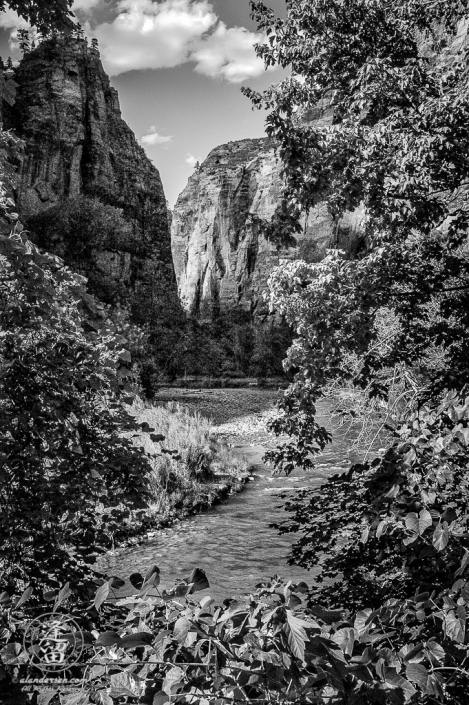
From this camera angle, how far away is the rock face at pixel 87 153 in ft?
180

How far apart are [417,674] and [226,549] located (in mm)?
7457

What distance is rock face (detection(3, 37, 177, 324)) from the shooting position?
180 ft

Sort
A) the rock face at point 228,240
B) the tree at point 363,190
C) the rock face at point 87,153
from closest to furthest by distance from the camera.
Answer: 1. the tree at point 363,190
2. the rock face at point 87,153
3. the rock face at point 228,240

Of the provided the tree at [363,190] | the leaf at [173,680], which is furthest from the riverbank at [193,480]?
the leaf at [173,680]

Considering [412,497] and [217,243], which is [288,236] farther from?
[217,243]

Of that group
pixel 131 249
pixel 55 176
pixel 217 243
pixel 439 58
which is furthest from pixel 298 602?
pixel 217 243

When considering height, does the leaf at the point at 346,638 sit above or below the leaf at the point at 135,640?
below

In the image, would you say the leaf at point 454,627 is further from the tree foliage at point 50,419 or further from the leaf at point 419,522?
the tree foliage at point 50,419

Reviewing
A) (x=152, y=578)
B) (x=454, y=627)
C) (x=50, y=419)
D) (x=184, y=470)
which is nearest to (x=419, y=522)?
(x=454, y=627)

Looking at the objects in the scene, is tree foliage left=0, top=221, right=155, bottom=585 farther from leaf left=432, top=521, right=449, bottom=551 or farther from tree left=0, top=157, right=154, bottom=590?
leaf left=432, top=521, right=449, bottom=551

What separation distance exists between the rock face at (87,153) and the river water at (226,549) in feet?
131

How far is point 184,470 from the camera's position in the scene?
11359mm

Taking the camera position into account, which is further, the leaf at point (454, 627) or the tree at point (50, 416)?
the tree at point (50, 416)

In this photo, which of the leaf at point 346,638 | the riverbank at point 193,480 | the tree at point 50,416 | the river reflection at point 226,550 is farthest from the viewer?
the riverbank at point 193,480
